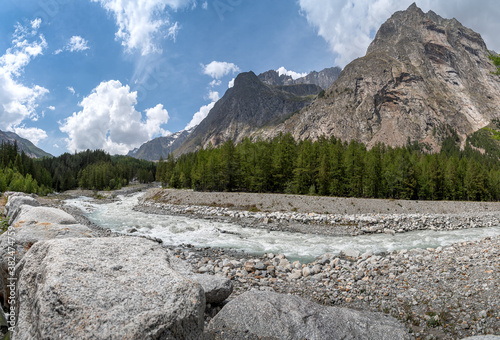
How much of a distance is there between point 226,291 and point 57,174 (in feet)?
456

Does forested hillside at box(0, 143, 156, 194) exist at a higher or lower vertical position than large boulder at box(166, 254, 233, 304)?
higher

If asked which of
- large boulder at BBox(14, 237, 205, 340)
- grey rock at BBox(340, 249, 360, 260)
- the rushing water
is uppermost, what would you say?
large boulder at BBox(14, 237, 205, 340)

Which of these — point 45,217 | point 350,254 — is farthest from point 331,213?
point 45,217

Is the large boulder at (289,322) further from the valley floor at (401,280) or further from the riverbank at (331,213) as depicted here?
the riverbank at (331,213)

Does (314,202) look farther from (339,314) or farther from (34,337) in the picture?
(34,337)

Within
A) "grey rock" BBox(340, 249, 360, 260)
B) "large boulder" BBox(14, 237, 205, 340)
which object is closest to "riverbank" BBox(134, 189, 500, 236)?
"grey rock" BBox(340, 249, 360, 260)

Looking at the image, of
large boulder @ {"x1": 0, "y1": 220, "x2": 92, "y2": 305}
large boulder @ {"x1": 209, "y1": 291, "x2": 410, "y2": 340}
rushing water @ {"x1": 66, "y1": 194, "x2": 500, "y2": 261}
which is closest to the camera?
large boulder @ {"x1": 0, "y1": 220, "x2": 92, "y2": 305}

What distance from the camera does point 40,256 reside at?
4.38 m

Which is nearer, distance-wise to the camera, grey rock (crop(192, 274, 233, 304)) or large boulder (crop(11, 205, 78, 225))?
grey rock (crop(192, 274, 233, 304))

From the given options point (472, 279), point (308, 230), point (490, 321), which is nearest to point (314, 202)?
point (308, 230)

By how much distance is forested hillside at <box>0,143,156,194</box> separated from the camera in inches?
2715

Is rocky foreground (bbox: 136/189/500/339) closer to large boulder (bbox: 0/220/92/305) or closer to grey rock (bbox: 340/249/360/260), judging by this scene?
grey rock (bbox: 340/249/360/260)

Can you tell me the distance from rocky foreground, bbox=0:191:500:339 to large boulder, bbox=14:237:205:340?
0.05 ft

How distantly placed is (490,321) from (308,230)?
2106 centimetres
